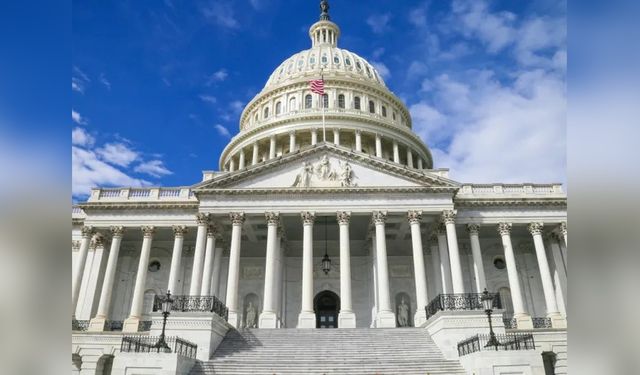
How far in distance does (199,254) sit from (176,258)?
3643mm

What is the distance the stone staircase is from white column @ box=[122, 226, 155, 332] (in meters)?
11.3

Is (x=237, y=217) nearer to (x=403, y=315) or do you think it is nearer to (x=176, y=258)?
(x=176, y=258)

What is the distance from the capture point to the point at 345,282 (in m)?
34.6

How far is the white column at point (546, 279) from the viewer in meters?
36.7

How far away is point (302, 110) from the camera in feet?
200

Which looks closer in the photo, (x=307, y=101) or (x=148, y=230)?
(x=148, y=230)

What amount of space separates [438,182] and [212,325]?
2065 centimetres

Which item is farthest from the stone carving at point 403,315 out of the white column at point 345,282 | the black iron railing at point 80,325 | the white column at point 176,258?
the black iron railing at point 80,325

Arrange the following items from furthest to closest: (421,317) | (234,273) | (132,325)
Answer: (132,325) → (234,273) → (421,317)

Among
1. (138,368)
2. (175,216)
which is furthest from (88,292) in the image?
(138,368)

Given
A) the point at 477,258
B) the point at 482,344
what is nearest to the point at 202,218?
the point at 482,344

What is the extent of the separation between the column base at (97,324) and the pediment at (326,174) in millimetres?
12851

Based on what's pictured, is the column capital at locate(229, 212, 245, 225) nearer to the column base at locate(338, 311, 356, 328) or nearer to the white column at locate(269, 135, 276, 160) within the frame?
the column base at locate(338, 311, 356, 328)
